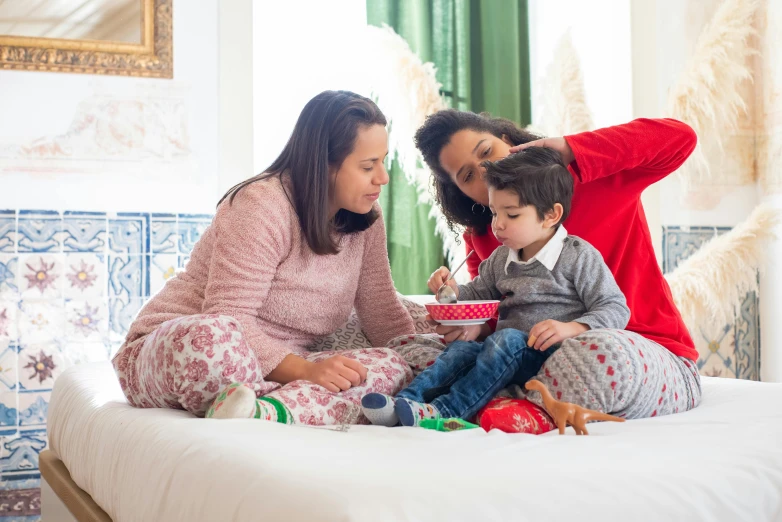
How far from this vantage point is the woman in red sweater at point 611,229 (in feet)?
4.23

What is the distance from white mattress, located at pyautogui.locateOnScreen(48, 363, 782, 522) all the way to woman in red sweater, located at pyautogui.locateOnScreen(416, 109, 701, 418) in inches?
3.1

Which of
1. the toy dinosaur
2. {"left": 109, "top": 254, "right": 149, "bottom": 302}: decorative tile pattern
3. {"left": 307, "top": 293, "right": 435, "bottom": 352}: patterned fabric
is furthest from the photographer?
{"left": 109, "top": 254, "right": 149, "bottom": 302}: decorative tile pattern

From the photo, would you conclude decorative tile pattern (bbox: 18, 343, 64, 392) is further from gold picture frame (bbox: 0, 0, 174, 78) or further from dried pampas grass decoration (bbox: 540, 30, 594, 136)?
dried pampas grass decoration (bbox: 540, 30, 594, 136)

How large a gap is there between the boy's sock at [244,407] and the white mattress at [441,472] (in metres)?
0.04

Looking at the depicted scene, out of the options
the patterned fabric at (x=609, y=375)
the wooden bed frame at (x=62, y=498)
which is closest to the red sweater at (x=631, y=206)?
the patterned fabric at (x=609, y=375)

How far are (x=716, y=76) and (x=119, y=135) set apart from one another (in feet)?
7.24

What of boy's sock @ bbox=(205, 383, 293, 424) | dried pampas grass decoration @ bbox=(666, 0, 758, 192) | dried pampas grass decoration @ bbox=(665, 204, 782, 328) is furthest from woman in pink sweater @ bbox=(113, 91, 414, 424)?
dried pampas grass decoration @ bbox=(666, 0, 758, 192)

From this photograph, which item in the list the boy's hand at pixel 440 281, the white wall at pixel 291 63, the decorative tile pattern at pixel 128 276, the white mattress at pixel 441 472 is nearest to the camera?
the white mattress at pixel 441 472

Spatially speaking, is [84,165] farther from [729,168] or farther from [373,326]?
[729,168]

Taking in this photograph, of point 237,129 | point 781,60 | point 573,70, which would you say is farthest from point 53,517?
point 781,60

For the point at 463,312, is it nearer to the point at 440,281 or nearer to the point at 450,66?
the point at 440,281

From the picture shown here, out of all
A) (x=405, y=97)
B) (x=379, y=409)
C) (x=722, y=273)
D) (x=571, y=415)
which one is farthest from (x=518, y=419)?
(x=722, y=273)

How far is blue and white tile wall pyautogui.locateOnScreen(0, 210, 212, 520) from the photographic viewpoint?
2.54m

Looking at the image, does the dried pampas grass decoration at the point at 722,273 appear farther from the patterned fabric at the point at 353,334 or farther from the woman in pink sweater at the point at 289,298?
the woman in pink sweater at the point at 289,298
